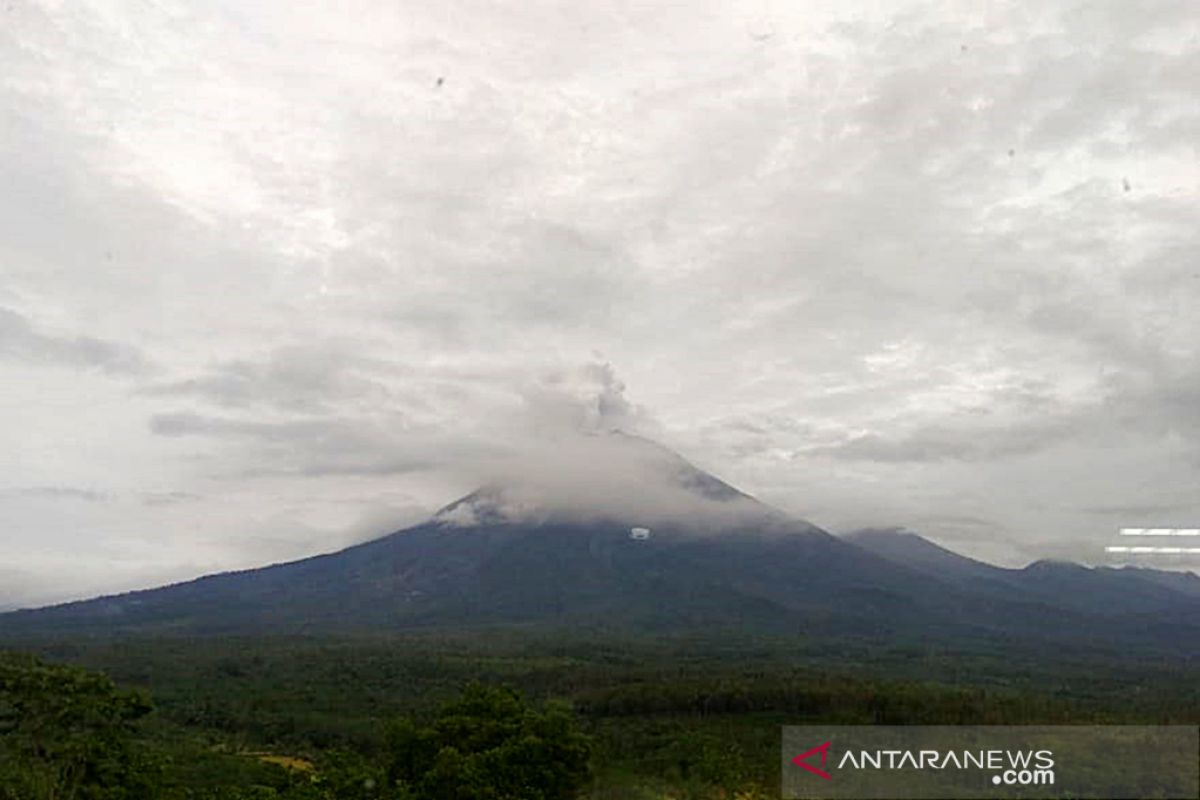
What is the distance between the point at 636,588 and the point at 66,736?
432ft

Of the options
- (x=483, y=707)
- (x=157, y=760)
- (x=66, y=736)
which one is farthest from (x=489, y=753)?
(x=66, y=736)

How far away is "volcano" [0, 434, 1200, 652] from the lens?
392 ft

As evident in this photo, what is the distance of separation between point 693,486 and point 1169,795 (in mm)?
166063

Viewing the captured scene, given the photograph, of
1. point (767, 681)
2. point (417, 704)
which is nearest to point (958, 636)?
point (767, 681)

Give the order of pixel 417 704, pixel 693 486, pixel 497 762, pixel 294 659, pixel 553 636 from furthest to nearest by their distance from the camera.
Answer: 1. pixel 693 486
2. pixel 553 636
3. pixel 294 659
4. pixel 417 704
5. pixel 497 762

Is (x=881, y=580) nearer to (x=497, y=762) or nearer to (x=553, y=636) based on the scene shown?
(x=553, y=636)

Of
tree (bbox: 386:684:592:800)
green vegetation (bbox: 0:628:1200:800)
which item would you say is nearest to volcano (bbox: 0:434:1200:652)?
green vegetation (bbox: 0:628:1200:800)

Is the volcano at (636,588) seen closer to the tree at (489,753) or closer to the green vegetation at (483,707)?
the green vegetation at (483,707)

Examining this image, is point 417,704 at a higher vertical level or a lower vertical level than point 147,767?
lower

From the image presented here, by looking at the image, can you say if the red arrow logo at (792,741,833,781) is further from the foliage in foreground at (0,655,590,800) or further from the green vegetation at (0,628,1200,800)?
the foliage in foreground at (0,655,590,800)

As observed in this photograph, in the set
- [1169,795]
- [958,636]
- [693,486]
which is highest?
[693,486]

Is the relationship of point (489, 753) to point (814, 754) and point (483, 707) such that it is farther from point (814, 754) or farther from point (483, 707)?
point (814, 754)

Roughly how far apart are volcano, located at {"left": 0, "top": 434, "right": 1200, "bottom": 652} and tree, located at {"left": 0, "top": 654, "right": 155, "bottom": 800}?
83.0 meters

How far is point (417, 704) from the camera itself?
47688mm
